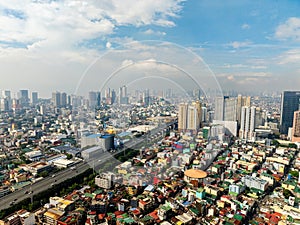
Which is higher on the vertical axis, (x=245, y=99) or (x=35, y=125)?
(x=245, y=99)

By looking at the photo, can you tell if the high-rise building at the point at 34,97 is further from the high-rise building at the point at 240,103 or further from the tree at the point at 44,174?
the high-rise building at the point at 240,103

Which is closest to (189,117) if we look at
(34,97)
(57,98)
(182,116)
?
(182,116)

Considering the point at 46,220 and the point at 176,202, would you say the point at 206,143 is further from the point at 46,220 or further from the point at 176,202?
the point at 46,220

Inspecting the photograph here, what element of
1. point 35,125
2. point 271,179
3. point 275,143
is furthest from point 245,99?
point 35,125

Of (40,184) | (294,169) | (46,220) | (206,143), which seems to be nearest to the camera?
(46,220)

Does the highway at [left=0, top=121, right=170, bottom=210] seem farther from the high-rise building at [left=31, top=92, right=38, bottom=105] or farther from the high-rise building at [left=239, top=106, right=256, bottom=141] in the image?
the high-rise building at [left=31, top=92, right=38, bottom=105]

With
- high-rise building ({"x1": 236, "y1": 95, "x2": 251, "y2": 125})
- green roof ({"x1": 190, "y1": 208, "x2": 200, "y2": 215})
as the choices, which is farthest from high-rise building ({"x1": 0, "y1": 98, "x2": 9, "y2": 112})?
green roof ({"x1": 190, "y1": 208, "x2": 200, "y2": 215})

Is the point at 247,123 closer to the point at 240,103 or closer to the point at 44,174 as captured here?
the point at 240,103
